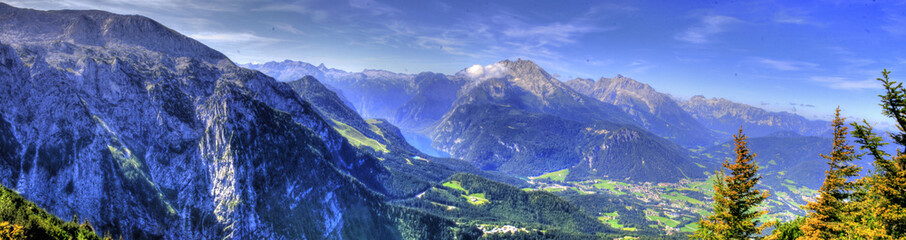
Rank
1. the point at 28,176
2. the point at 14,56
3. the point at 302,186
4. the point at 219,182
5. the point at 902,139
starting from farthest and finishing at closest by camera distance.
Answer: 1. the point at 302,186
2. the point at 219,182
3. the point at 14,56
4. the point at 28,176
5. the point at 902,139

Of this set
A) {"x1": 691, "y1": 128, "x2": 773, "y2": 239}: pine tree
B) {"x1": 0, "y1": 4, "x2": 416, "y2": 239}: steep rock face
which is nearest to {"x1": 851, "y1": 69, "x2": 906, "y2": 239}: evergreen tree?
{"x1": 691, "y1": 128, "x2": 773, "y2": 239}: pine tree

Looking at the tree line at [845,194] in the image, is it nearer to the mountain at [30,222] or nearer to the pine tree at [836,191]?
the pine tree at [836,191]

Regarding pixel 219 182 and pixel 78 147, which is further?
pixel 219 182

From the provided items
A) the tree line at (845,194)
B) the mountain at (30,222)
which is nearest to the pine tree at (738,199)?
the tree line at (845,194)

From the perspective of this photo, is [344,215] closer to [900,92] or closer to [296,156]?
[296,156]

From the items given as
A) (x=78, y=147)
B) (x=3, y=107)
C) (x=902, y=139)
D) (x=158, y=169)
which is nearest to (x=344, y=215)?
(x=158, y=169)

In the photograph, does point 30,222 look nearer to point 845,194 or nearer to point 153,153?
point 153,153
